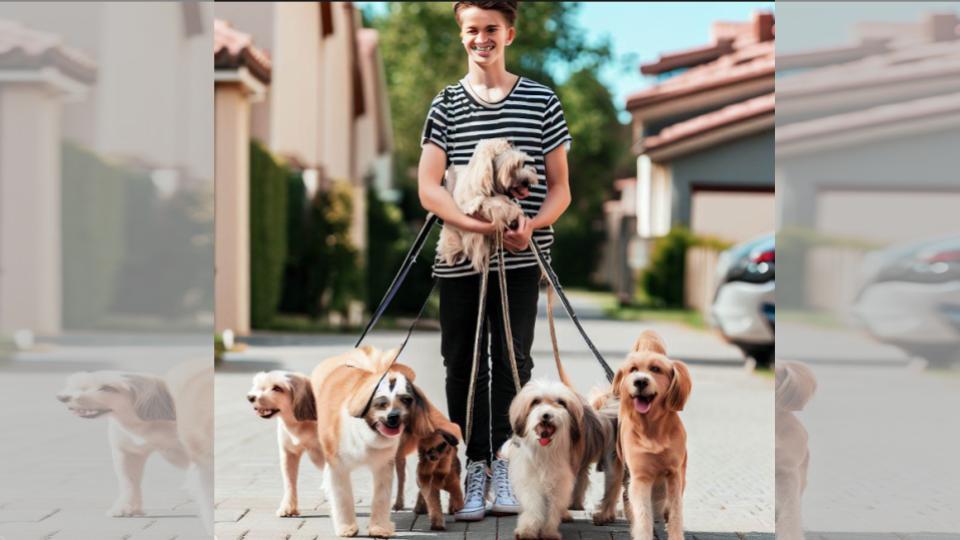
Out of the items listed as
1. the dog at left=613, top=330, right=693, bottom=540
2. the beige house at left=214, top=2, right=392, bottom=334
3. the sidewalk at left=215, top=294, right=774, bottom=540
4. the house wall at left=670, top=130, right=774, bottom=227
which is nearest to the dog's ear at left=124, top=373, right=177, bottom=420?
the sidewalk at left=215, top=294, right=774, bottom=540

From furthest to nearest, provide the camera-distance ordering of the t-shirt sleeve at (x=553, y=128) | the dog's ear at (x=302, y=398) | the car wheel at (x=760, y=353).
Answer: the car wheel at (x=760, y=353)
the t-shirt sleeve at (x=553, y=128)
the dog's ear at (x=302, y=398)

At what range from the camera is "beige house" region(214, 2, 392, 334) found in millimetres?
19469

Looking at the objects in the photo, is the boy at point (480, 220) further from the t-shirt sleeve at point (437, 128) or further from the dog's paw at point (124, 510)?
the dog's paw at point (124, 510)

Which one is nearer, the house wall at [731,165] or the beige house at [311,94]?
the beige house at [311,94]

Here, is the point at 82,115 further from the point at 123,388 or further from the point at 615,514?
the point at 615,514

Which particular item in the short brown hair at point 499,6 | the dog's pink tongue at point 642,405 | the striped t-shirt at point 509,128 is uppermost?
the short brown hair at point 499,6

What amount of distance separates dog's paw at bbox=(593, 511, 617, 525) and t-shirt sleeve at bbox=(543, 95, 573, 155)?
1408 mm

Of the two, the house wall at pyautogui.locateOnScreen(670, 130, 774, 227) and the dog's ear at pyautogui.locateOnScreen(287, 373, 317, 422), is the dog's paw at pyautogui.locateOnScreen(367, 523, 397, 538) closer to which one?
the dog's ear at pyautogui.locateOnScreen(287, 373, 317, 422)

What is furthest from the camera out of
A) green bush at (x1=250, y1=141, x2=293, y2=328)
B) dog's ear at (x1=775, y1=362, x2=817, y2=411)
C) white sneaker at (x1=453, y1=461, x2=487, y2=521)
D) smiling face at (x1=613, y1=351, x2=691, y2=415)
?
green bush at (x1=250, y1=141, x2=293, y2=328)

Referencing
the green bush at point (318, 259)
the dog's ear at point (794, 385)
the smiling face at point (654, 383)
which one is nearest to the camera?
the dog's ear at point (794, 385)

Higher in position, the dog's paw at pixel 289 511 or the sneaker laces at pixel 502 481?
the sneaker laces at pixel 502 481

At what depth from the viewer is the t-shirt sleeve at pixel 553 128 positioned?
4.88 metres

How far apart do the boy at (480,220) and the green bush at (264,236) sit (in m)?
12.7

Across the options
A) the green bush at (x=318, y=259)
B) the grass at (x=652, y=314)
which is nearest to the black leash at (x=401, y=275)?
the green bush at (x=318, y=259)
